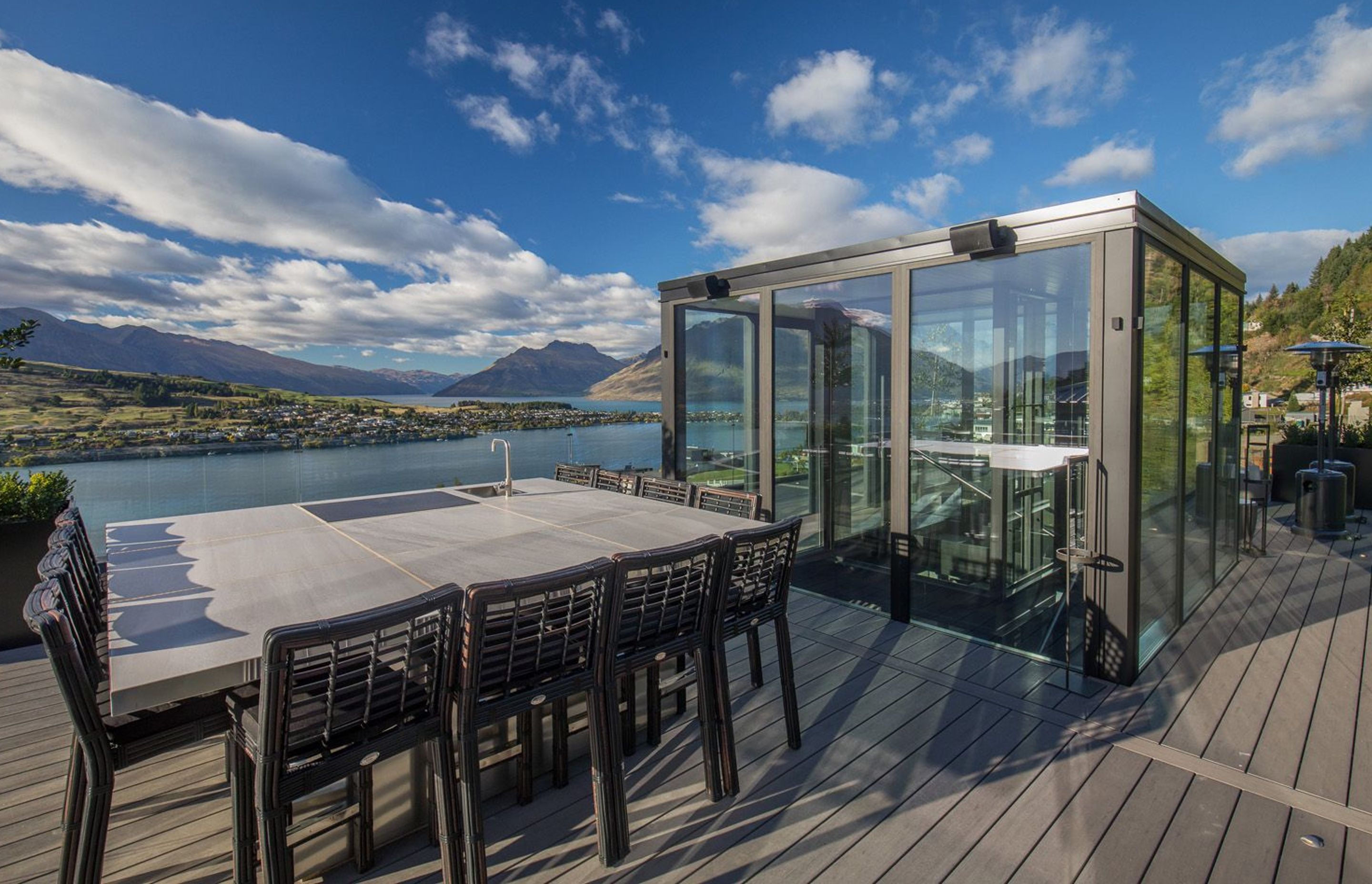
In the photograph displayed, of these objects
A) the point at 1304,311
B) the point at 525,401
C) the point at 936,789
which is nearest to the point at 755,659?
the point at 936,789

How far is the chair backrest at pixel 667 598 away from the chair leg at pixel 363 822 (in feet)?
2.68

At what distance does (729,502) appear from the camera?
3.32 m

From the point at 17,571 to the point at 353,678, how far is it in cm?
394

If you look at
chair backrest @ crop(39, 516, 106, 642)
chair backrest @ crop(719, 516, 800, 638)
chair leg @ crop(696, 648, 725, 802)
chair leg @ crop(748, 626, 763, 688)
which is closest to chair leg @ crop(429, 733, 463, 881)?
chair leg @ crop(696, 648, 725, 802)

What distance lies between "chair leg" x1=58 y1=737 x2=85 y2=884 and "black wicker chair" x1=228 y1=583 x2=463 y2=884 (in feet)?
1.46

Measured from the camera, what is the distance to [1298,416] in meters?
9.75

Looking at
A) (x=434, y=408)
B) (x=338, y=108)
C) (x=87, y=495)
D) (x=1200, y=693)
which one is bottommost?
(x=1200, y=693)

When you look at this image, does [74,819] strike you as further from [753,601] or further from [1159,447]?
[1159,447]

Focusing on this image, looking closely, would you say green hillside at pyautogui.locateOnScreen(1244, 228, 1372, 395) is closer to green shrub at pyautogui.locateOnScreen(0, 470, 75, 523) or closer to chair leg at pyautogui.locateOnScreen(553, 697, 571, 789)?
chair leg at pyautogui.locateOnScreen(553, 697, 571, 789)

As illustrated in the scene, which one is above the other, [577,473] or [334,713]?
[577,473]

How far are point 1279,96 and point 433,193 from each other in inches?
1135

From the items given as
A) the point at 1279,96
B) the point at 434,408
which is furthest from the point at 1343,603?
the point at 1279,96

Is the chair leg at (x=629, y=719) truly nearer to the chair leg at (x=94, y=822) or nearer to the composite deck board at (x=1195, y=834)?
the chair leg at (x=94, y=822)

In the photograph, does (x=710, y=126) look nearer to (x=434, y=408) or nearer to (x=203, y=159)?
(x=434, y=408)
